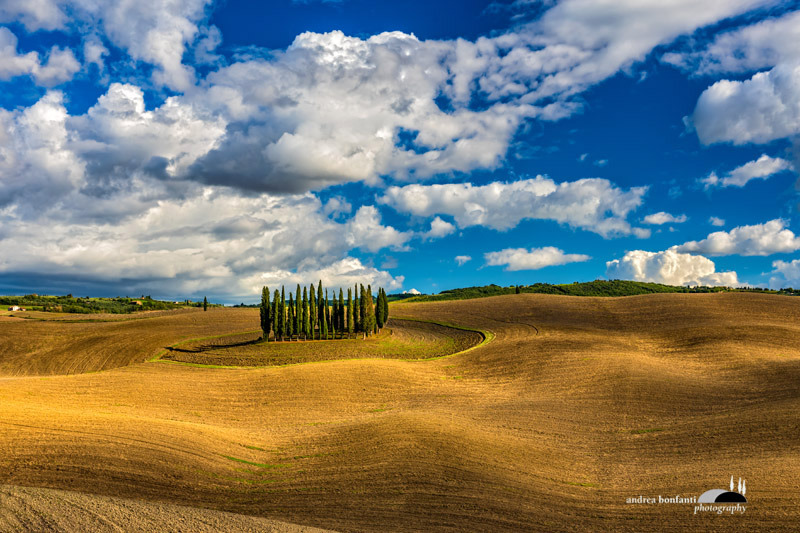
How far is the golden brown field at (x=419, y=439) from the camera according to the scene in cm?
2103

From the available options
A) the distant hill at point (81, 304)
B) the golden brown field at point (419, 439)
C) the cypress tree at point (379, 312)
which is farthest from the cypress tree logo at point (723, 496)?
the distant hill at point (81, 304)

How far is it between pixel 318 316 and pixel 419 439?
53581 millimetres

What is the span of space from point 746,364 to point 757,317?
108 feet

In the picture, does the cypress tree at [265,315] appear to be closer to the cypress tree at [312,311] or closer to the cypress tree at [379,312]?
the cypress tree at [312,311]

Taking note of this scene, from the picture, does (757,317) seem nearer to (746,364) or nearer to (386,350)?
(746,364)

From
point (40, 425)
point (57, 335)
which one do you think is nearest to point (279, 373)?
point (40, 425)

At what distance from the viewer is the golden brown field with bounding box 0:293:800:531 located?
2103 cm

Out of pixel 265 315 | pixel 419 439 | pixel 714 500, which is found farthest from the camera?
pixel 265 315

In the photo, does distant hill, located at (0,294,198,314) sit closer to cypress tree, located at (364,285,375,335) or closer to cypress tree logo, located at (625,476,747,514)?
cypress tree, located at (364,285,375,335)

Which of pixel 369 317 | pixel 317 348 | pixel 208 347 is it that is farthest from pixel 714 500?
pixel 208 347

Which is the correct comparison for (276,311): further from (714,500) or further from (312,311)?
(714,500)

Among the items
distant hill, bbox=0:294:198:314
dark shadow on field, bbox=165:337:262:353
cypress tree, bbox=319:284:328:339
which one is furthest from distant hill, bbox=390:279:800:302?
dark shadow on field, bbox=165:337:262:353

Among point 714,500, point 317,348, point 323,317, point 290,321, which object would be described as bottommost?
point 714,500

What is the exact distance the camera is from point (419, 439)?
96.4 feet
